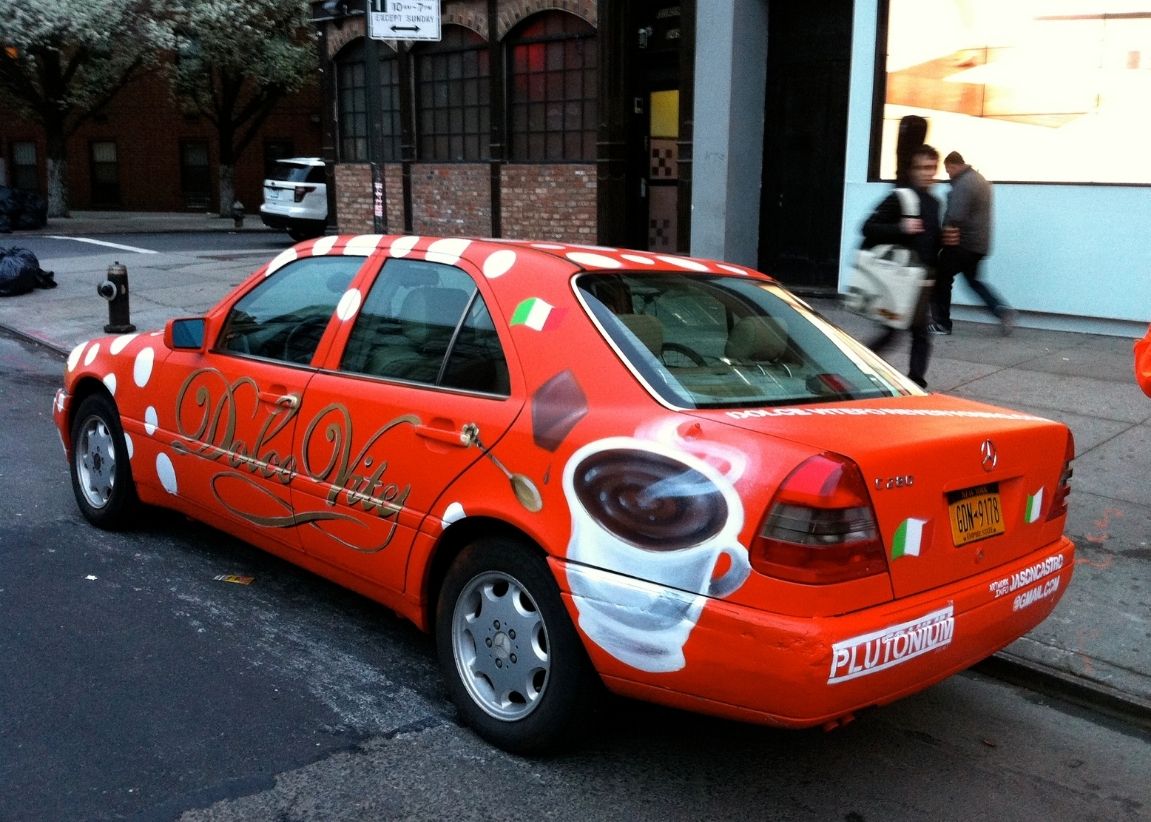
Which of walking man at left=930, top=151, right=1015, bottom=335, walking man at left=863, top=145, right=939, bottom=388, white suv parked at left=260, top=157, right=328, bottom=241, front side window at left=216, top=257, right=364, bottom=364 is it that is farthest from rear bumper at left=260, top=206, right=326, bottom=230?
front side window at left=216, top=257, right=364, bottom=364

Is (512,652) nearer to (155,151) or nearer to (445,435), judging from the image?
(445,435)

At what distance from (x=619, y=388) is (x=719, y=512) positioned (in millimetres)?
555

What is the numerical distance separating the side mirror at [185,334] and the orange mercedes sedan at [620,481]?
0.24 meters

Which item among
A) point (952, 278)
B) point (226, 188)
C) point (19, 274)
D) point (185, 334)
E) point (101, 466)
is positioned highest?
point (226, 188)

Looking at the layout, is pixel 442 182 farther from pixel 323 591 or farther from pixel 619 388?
pixel 619 388

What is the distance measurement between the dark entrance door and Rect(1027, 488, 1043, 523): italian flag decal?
9171mm

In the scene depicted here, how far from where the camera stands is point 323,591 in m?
4.95

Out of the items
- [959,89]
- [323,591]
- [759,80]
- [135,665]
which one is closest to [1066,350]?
[959,89]

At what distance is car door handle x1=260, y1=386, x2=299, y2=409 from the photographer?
4.34m

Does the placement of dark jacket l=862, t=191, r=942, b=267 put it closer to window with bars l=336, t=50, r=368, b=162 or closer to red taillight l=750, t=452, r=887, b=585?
red taillight l=750, t=452, r=887, b=585

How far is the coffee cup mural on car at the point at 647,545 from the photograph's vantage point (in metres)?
2.96

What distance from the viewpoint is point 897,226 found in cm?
674

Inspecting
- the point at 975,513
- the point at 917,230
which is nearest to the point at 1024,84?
the point at 917,230

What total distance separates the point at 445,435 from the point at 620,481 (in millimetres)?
789
